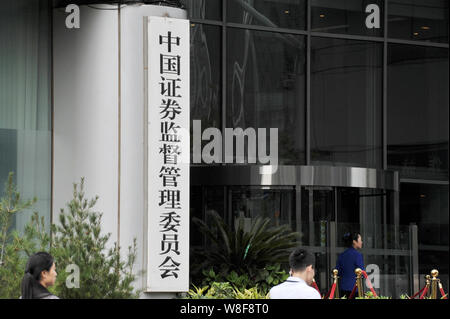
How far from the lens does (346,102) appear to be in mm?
20938

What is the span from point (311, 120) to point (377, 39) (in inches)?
98.6

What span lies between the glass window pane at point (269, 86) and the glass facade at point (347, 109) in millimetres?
20

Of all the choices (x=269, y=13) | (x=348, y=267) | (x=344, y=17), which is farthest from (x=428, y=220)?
(x=348, y=267)

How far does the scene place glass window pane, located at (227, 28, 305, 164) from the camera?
19.6 m

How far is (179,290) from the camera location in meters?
13.5

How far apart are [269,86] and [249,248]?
481 centimetres

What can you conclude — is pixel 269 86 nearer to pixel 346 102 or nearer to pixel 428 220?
pixel 346 102

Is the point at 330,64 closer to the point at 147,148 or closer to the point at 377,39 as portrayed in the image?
the point at 377,39

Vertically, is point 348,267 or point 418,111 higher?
point 418,111

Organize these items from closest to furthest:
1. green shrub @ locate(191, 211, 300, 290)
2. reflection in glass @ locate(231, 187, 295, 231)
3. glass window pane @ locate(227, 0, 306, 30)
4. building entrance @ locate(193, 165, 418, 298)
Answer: green shrub @ locate(191, 211, 300, 290) < building entrance @ locate(193, 165, 418, 298) < reflection in glass @ locate(231, 187, 295, 231) < glass window pane @ locate(227, 0, 306, 30)

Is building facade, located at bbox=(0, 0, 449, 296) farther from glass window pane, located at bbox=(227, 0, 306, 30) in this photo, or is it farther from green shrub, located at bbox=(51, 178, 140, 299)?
green shrub, located at bbox=(51, 178, 140, 299)

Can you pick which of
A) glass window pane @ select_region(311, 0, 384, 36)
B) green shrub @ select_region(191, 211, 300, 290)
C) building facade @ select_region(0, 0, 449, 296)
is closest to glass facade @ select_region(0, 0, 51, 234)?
building facade @ select_region(0, 0, 449, 296)

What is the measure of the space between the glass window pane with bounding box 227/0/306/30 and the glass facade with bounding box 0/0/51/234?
596cm
